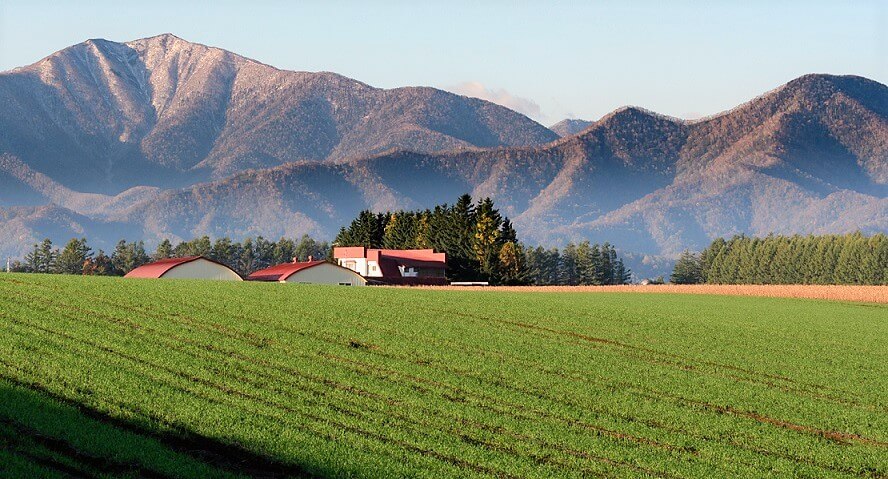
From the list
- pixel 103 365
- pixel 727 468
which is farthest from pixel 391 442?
pixel 103 365

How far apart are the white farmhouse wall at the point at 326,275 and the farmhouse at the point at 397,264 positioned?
15.8 metres

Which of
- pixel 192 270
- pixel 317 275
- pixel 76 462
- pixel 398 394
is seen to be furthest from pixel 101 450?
pixel 317 275

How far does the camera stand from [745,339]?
48.8 m

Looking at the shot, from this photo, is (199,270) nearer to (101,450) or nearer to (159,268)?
(159,268)

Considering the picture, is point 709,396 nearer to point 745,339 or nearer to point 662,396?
point 662,396

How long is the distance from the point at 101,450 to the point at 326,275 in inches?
3548

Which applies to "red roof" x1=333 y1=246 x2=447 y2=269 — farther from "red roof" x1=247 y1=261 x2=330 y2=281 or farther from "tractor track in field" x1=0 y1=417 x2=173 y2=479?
"tractor track in field" x1=0 y1=417 x2=173 y2=479

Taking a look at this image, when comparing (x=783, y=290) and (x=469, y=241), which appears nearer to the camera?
(x=783, y=290)

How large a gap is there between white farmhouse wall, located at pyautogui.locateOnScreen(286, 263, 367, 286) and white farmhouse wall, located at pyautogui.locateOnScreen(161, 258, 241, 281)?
11.2 m

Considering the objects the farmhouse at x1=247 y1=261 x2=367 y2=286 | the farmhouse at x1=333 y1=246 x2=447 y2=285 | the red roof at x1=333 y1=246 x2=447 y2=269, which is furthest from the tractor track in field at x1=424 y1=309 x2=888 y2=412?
the red roof at x1=333 y1=246 x2=447 y2=269

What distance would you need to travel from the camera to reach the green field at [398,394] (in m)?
22.2

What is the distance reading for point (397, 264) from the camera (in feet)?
452

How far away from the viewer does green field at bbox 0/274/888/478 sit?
22219mm

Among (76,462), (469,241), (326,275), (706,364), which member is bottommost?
(706,364)
